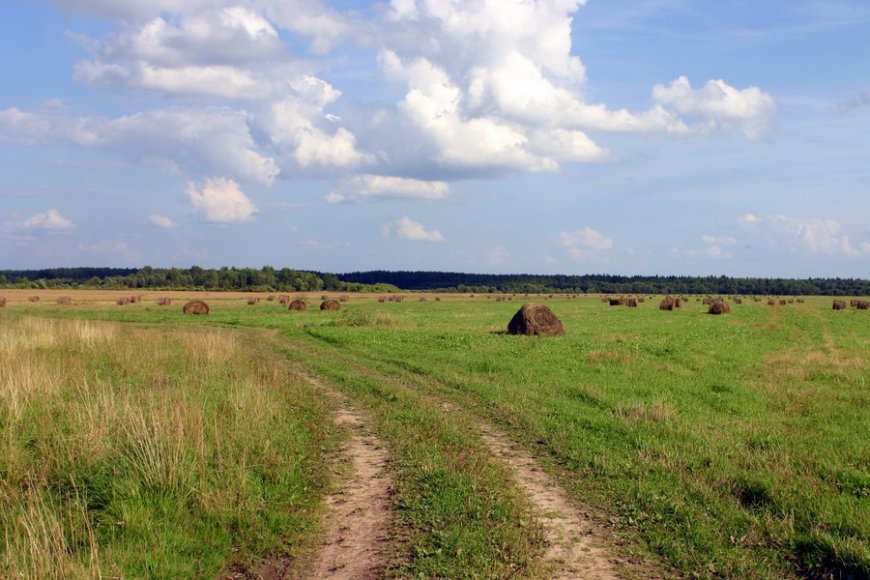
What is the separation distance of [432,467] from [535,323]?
21032 millimetres

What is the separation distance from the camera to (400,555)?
255 inches

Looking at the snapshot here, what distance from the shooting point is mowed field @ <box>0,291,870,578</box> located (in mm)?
6512

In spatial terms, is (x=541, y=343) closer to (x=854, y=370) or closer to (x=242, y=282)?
(x=854, y=370)

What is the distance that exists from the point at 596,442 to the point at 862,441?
4.43m

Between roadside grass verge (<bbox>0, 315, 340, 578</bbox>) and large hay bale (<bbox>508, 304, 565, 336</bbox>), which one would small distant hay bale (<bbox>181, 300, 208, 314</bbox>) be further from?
roadside grass verge (<bbox>0, 315, 340, 578</bbox>)

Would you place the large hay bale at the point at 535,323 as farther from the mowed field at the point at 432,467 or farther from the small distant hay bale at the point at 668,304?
the small distant hay bale at the point at 668,304

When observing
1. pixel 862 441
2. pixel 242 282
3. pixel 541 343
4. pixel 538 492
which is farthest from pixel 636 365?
pixel 242 282

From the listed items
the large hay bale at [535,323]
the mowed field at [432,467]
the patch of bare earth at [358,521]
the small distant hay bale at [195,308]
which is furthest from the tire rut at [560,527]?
the small distant hay bale at [195,308]

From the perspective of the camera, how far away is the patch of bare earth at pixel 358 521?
6.31 metres

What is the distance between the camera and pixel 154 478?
781cm

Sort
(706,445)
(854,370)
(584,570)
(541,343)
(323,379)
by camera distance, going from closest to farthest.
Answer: (584,570) < (706,445) < (323,379) < (854,370) < (541,343)

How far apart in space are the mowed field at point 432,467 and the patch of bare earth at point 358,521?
0.13 m

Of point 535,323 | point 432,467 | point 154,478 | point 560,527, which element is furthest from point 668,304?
point 154,478

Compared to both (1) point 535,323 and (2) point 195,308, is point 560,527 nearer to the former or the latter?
(1) point 535,323
